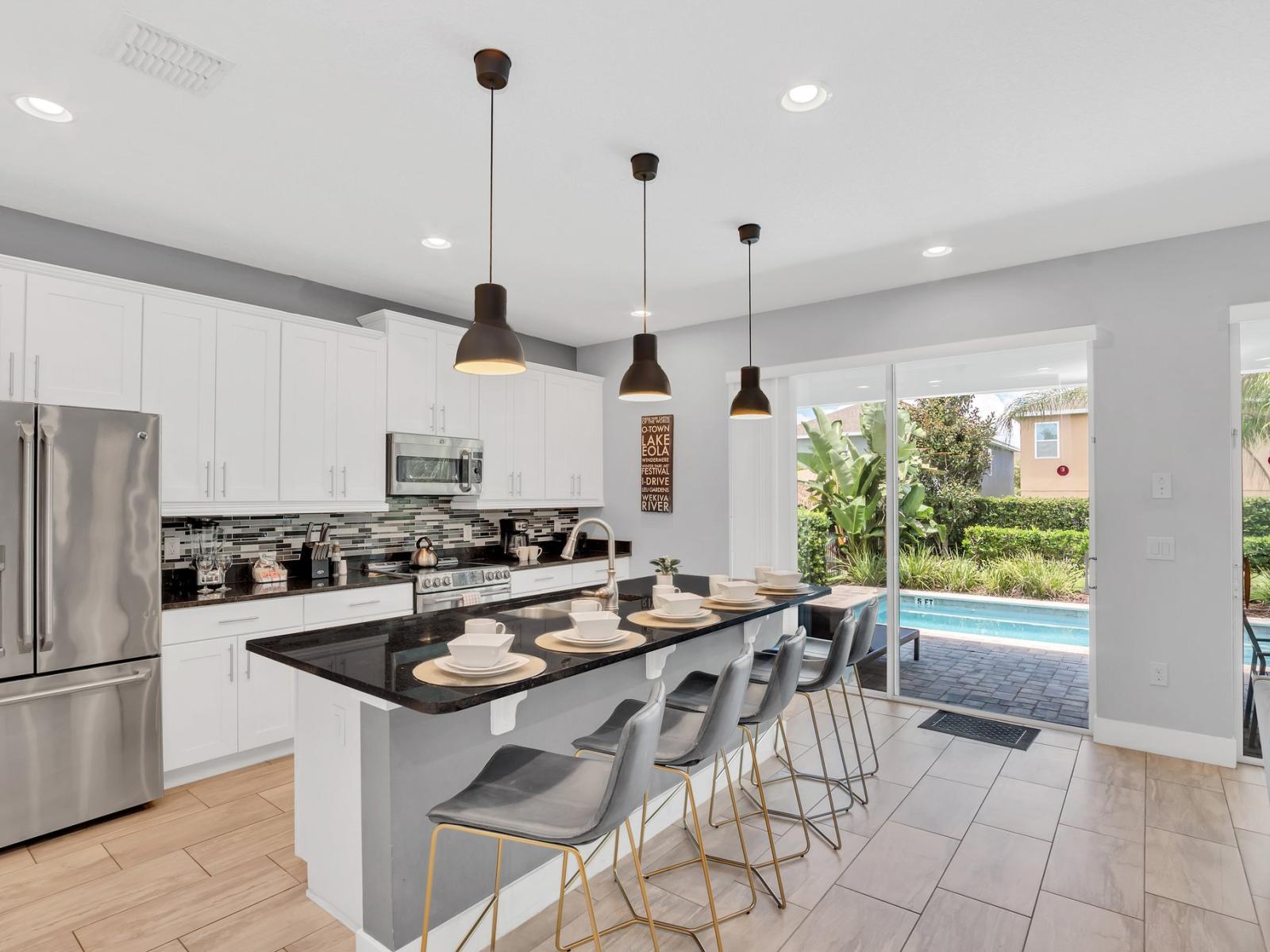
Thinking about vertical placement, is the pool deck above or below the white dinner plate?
below

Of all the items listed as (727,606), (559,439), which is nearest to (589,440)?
(559,439)

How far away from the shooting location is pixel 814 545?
4992 mm

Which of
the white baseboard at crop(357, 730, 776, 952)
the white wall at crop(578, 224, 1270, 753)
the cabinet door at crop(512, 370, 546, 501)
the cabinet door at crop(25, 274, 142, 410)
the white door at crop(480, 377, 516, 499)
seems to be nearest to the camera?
the white baseboard at crop(357, 730, 776, 952)

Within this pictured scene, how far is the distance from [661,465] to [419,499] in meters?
1.84

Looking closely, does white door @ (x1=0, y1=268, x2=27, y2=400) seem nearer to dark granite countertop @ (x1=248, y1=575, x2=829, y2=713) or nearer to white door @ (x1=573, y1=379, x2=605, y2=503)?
dark granite countertop @ (x1=248, y1=575, x2=829, y2=713)

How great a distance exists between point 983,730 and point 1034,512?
1.29 meters

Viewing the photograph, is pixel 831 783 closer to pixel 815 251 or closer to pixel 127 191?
pixel 815 251

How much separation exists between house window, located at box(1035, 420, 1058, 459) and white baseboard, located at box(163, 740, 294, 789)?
4304 millimetres

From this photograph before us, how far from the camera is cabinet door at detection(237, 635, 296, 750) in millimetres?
3459

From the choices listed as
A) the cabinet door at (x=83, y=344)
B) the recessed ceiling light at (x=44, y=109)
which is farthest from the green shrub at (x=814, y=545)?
the recessed ceiling light at (x=44, y=109)

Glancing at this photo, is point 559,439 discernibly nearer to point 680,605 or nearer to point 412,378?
point 412,378

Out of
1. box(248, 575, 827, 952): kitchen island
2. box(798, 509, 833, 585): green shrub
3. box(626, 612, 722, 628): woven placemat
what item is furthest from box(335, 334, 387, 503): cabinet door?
box(798, 509, 833, 585): green shrub

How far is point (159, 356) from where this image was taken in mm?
3393

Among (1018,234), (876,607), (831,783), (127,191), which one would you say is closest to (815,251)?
(1018,234)
